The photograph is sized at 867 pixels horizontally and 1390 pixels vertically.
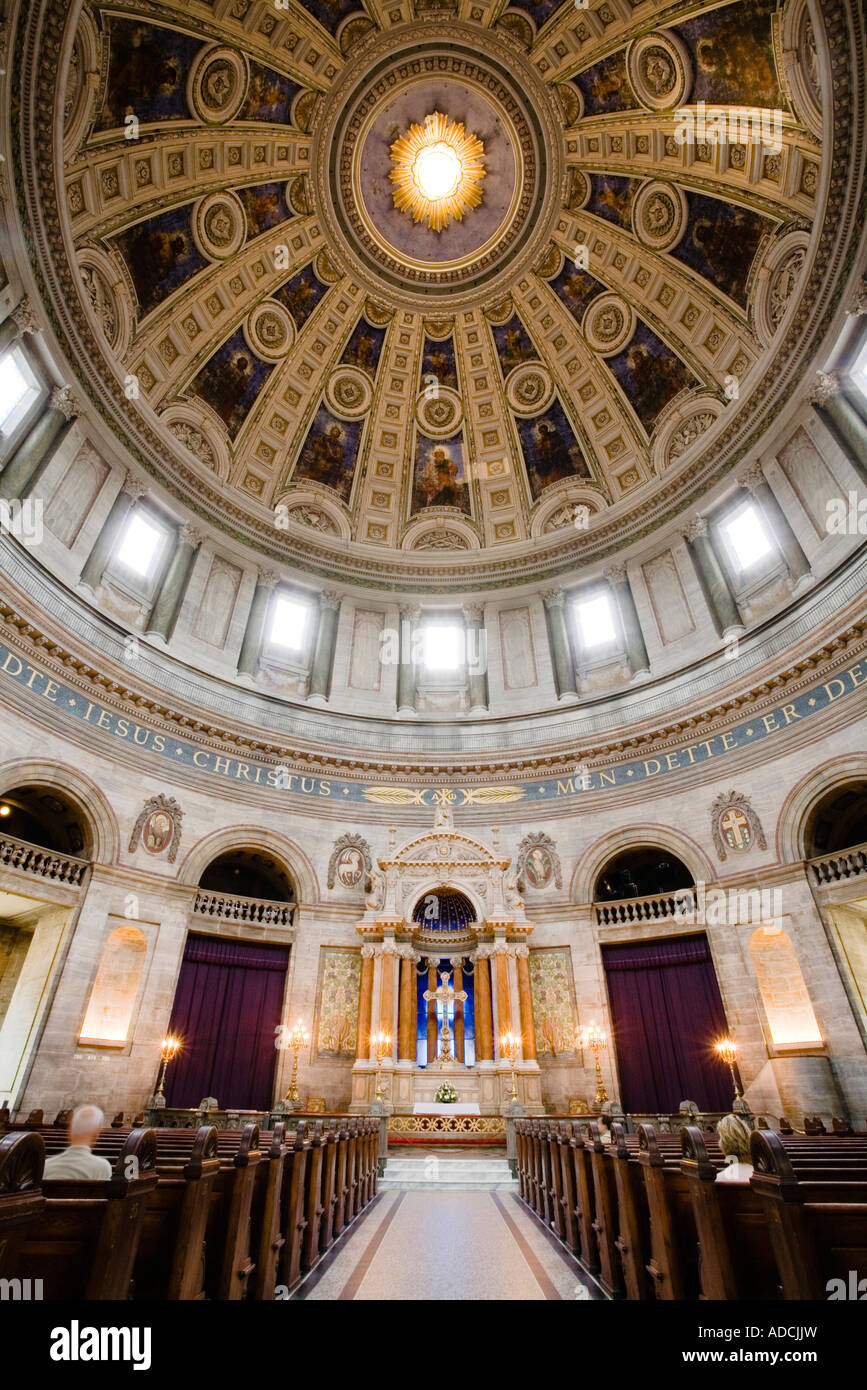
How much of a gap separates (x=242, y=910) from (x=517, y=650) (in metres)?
12.5

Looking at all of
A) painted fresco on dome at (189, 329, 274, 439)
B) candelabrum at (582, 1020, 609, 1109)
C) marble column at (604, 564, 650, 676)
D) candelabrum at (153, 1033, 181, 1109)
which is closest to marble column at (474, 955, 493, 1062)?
candelabrum at (582, 1020, 609, 1109)

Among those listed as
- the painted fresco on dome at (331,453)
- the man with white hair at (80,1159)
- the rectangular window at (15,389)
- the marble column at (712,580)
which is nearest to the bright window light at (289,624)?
the painted fresco on dome at (331,453)

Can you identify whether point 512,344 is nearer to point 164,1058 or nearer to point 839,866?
point 839,866

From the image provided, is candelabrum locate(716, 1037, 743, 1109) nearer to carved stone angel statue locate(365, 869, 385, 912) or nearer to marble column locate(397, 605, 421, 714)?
carved stone angel statue locate(365, 869, 385, 912)

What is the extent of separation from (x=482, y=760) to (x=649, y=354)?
1591 centimetres

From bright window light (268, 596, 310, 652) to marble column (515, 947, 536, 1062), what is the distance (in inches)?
484

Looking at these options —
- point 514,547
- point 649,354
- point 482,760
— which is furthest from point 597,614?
point 649,354

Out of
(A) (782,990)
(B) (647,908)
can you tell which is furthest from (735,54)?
(A) (782,990)

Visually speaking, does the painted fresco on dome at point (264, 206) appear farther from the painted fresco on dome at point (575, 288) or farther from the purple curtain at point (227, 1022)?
the purple curtain at point (227, 1022)

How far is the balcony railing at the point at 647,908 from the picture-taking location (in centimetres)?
1709

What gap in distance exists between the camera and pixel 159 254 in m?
20.9

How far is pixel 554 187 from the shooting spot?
2366 centimetres

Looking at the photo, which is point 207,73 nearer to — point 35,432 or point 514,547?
point 35,432

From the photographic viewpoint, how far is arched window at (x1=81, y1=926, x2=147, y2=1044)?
47.7 feet
